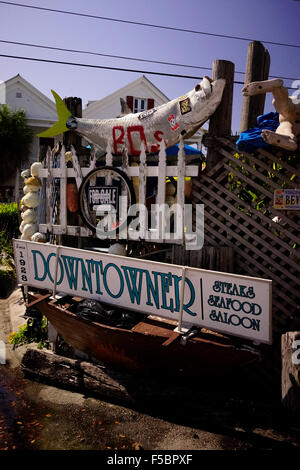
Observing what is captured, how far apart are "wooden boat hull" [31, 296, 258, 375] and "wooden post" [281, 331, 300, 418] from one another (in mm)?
437

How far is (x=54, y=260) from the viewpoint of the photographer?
459cm

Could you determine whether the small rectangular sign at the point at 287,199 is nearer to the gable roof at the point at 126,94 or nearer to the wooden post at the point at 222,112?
the wooden post at the point at 222,112

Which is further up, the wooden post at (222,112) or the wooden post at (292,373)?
→ the wooden post at (222,112)

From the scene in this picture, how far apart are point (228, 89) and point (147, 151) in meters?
1.29

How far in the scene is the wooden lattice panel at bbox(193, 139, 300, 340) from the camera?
4.07 m

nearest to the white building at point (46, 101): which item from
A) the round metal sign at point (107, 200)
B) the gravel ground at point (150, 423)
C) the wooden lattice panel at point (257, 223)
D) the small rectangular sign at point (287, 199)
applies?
the round metal sign at point (107, 200)

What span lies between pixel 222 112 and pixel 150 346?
291 centimetres

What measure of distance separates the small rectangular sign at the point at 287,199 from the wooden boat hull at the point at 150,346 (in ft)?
5.32

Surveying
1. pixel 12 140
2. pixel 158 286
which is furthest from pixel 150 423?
pixel 12 140

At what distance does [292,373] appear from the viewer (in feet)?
11.4

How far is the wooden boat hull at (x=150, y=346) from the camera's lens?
3480 millimetres

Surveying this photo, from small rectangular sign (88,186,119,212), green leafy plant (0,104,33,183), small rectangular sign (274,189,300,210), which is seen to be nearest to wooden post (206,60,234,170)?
small rectangular sign (274,189,300,210)

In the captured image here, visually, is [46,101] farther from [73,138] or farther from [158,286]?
[158,286]
